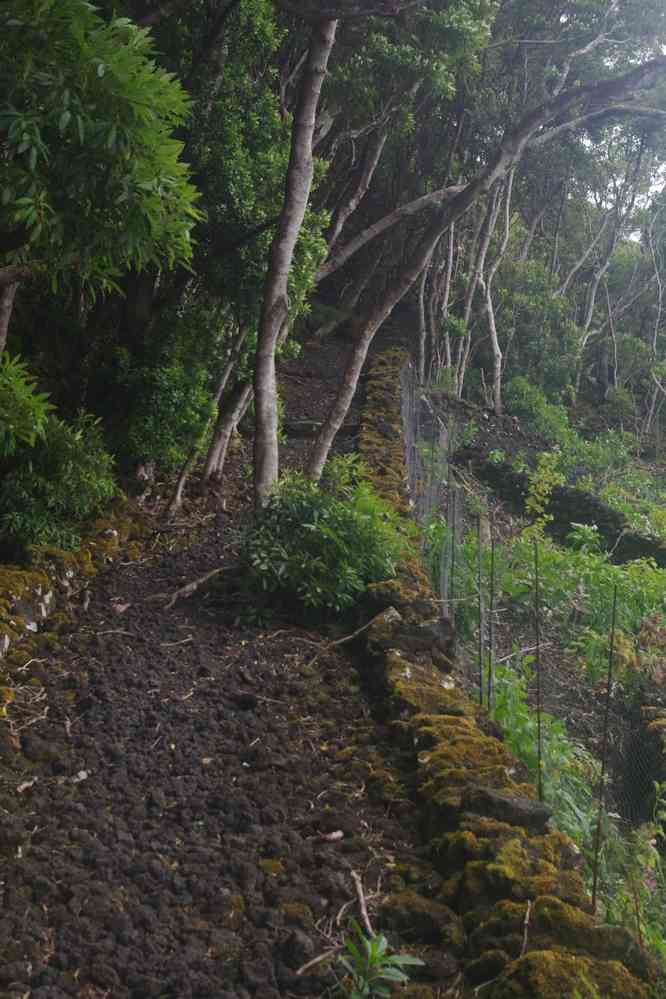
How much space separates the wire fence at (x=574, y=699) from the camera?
13.9 feet

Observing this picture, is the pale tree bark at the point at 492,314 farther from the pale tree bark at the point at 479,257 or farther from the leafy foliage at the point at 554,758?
the leafy foliage at the point at 554,758

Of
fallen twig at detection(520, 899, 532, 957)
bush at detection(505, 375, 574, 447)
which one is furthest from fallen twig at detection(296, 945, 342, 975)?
bush at detection(505, 375, 574, 447)

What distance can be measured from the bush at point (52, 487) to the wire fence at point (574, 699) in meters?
2.43

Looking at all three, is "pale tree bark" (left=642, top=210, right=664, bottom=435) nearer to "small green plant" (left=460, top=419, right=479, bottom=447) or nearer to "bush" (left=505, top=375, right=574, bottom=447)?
"bush" (left=505, top=375, right=574, bottom=447)

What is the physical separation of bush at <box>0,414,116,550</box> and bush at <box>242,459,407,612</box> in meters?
1.12

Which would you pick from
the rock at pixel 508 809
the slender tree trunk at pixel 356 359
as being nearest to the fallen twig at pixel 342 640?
the slender tree trunk at pixel 356 359

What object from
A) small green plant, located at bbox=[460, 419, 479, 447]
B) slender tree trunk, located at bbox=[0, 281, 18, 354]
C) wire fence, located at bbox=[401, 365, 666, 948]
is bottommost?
wire fence, located at bbox=[401, 365, 666, 948]

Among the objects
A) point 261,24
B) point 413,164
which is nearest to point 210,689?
point 261,24

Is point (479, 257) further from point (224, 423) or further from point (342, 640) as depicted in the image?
point (342, 640)

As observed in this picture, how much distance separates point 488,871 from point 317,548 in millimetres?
2992

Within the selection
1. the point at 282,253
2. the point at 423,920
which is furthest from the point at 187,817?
the point at 282,253

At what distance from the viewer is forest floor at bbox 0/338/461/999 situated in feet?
9.56

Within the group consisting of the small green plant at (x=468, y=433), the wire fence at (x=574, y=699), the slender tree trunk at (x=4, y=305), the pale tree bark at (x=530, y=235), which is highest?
the pale tree bark at (x=530, y=235)

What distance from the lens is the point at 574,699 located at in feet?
23.6
